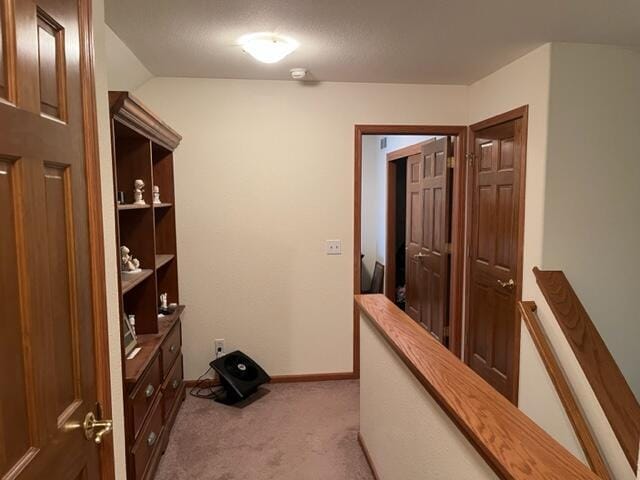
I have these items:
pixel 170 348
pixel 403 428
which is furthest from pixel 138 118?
pixel 403 428

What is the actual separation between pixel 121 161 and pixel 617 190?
291cm

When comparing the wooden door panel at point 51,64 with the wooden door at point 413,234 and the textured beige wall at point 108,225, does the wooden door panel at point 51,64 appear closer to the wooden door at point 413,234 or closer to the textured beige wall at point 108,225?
the textured beige wall at point 108,225

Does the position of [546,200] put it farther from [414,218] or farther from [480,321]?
[414,218]

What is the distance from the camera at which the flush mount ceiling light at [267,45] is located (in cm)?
238

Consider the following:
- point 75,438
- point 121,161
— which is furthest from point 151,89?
point 75,438

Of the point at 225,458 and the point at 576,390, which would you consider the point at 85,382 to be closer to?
→ the point at 225,458

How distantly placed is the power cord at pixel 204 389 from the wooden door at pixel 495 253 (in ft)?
6.66

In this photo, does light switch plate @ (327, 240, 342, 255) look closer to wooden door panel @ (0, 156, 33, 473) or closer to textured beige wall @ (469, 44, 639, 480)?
textured beige wall @ (469, 44, 639, 480)

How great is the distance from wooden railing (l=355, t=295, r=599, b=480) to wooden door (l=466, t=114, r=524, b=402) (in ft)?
4.50

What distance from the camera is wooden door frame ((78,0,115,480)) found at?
3.98 feet

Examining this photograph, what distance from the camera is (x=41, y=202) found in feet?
3.19

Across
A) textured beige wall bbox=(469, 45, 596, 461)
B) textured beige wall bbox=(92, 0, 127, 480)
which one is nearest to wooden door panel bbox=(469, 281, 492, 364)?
textured beige wall bbox=(469, 45, 596, 461)

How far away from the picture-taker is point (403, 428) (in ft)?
5.84

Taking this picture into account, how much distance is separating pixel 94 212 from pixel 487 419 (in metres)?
1.21
